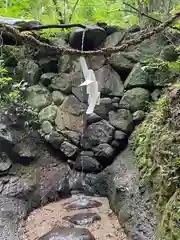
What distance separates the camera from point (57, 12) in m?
6.31

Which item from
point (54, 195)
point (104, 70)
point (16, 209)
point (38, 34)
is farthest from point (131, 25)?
point (16, 209)

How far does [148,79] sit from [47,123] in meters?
2.18

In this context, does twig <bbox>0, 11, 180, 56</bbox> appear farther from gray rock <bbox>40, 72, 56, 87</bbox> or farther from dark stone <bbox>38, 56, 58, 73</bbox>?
dark stone <bbox>38, 56, 58, 73</bbox>

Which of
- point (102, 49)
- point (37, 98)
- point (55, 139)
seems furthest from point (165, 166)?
point (37, 98)

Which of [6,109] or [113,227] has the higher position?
[6,109]

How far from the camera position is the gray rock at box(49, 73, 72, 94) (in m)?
5.38

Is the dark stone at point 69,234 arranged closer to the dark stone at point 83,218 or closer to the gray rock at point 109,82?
the dark stone at point 83,218

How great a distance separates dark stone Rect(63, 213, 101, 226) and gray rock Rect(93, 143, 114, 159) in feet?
3.91

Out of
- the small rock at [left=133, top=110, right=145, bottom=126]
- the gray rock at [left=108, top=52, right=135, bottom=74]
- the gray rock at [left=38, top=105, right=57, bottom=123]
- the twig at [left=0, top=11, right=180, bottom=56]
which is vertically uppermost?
the twig at [left=0, top=11, right=180, bottom=56]

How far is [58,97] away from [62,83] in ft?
1.02

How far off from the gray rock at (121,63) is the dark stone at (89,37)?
0.49 meters

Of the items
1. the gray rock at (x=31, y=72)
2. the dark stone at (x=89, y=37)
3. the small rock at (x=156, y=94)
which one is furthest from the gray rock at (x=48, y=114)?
the small rock at (x=156, y=94)

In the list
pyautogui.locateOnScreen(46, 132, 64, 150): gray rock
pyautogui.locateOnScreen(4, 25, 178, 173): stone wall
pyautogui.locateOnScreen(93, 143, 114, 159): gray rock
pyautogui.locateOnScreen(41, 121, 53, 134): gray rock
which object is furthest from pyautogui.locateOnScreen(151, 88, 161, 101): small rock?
pyautogui.locateOnScreen(41, 121, 53, 134): gray rock

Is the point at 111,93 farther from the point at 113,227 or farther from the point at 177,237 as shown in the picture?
the point at 177,237
